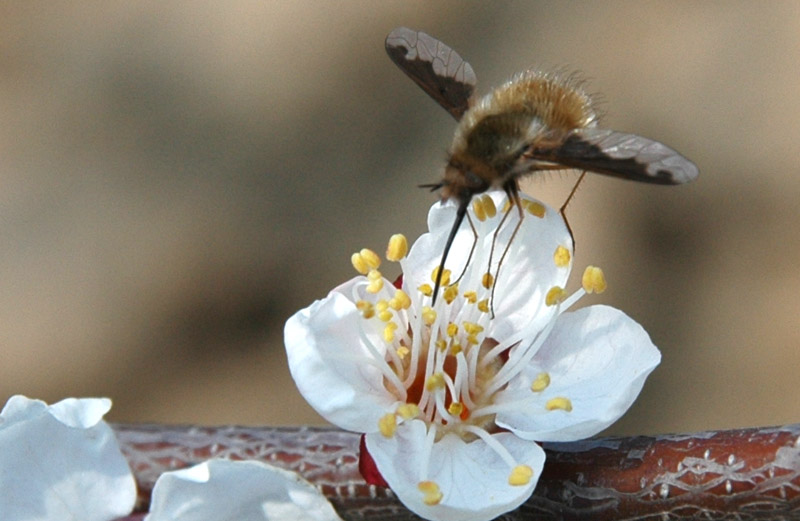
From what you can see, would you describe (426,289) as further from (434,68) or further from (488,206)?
(434,68)

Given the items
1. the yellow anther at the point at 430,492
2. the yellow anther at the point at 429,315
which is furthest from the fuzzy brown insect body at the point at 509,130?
the yellow anther at the point at 430,492

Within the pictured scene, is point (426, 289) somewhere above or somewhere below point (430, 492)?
above

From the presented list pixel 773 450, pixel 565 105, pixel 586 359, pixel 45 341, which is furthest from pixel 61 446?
pixel 45 341

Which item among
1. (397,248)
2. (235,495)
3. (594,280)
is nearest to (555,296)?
(594,280)

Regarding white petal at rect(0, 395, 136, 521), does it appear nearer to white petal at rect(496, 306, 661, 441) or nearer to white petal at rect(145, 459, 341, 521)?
white petal at rect(145, 459, 341, 521)

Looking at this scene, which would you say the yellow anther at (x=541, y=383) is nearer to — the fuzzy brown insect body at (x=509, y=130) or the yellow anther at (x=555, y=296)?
the yellow anther at (x=555, y=296)

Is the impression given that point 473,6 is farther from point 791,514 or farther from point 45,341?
point 791,514
